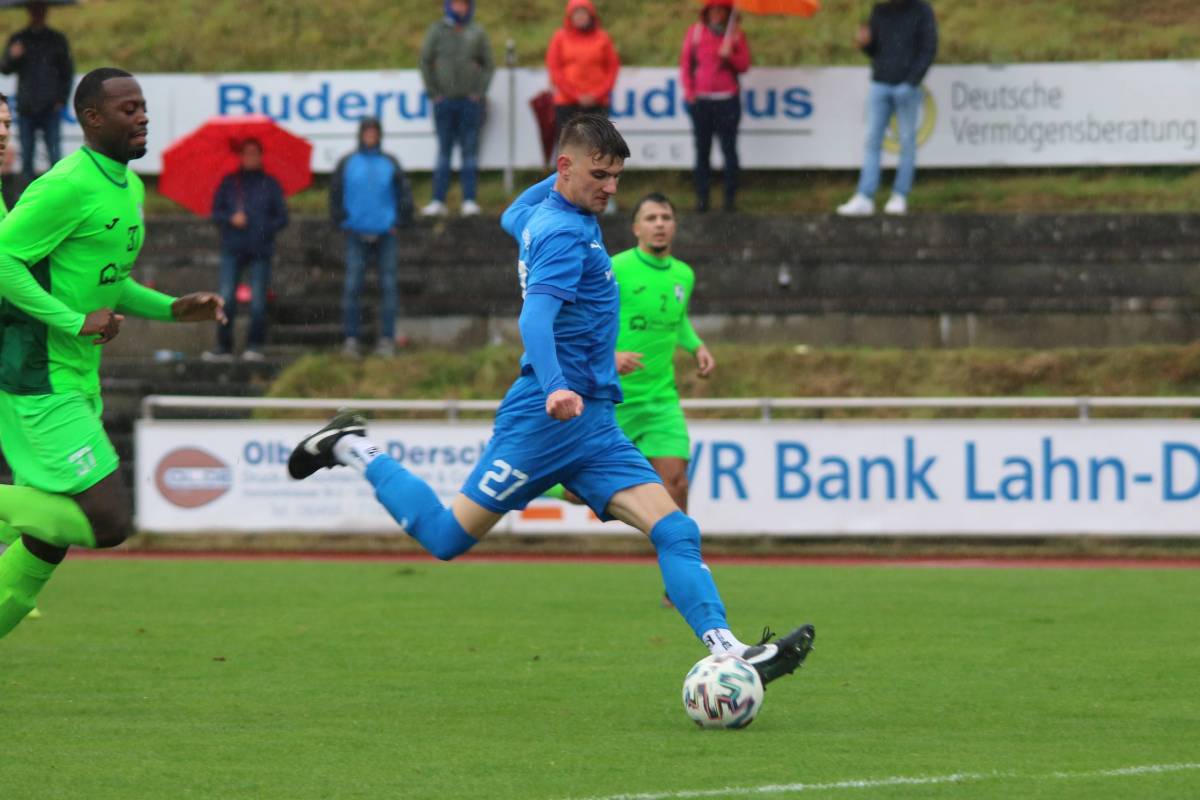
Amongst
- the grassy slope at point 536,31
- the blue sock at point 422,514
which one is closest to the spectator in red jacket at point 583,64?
the grassy slope at point 536,31

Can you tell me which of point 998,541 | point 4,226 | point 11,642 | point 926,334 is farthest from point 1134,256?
point 4,226

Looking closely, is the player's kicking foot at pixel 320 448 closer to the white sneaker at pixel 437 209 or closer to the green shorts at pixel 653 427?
the green shorts at pixel 653 427

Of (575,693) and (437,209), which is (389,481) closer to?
(575,693)

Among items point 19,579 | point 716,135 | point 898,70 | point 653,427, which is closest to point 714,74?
point 716,135

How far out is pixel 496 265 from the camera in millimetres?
21109

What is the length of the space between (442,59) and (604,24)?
22.7 feet

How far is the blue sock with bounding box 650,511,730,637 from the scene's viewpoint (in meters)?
7.32

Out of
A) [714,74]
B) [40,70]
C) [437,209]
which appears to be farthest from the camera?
[437,209]

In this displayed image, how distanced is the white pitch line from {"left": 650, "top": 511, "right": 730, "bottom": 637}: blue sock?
1365 millimetres

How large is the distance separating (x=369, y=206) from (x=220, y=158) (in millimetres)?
2094

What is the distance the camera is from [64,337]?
7.80 metres

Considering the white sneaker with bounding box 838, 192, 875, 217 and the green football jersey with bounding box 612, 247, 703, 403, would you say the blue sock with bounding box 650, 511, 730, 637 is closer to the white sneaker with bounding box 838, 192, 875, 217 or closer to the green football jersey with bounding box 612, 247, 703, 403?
the green football jersey with bounding box 612, 247, 703, 403

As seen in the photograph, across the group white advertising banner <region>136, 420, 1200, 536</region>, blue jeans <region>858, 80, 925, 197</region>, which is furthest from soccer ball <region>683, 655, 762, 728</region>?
blue jeans <region>858, 80, 925, 197</region>

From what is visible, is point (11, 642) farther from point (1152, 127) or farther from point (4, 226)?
point (1152, 127)
